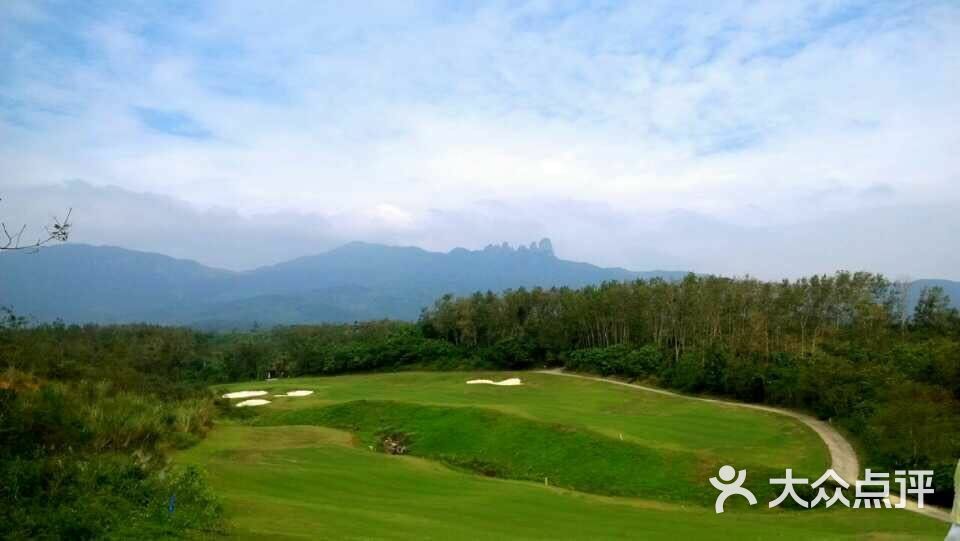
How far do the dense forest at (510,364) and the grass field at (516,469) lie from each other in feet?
9.09

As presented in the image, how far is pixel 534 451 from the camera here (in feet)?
127

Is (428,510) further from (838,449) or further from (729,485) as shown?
(838,449)

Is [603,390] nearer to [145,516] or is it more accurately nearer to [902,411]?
[902,411]

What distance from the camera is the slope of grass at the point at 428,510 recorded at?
15.9m

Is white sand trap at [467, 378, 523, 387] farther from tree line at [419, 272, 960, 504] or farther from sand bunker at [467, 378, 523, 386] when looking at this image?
tree line at [419, 272, 960, 504]

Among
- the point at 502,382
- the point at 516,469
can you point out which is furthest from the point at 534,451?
the point at 502,382

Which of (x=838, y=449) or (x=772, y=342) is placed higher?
(x=772, y=342)

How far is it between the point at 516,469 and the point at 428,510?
58.7 feet

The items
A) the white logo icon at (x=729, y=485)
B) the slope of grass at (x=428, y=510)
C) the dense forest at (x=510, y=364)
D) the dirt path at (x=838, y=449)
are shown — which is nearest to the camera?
the dense forest at (x=510, y=364)

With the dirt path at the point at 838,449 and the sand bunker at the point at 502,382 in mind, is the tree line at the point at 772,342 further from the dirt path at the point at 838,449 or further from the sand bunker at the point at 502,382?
the sand bunker at the point at 502,382

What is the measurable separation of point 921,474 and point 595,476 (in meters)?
14.8

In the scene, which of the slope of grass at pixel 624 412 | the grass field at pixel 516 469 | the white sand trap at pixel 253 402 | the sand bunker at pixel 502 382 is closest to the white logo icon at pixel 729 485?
the grass field at pixel 516 469

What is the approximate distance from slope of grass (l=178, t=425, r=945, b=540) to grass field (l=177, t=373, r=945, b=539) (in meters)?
0.08

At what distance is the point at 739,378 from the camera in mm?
60531
